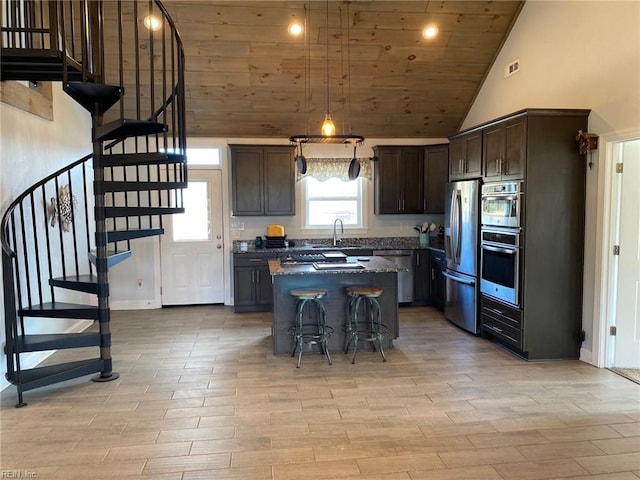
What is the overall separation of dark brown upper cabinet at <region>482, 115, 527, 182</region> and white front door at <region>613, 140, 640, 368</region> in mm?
775

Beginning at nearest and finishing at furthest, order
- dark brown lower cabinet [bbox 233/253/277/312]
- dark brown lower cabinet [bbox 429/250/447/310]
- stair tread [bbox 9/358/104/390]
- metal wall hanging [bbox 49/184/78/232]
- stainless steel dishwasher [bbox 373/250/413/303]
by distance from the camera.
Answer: stair tread [bbox 9/358/104/390] → metal wall hanging [bbox 49/184/78/232] → dark brown lower cabinet [bbox 429/250/447/310] → dark brown lower cabinet [bbox 233/253/277/312] → stainless steel dishwasher [bbox 373/250/413/303]

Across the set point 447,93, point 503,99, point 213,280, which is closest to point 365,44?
point 447,93

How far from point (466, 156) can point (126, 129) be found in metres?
3.59

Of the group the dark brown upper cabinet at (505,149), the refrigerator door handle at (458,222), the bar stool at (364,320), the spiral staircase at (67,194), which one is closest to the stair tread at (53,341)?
the spiral staircase at (67,194)

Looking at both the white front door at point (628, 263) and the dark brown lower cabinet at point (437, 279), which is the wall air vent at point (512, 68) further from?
the dark brown lower cabinet at point (437, 279)

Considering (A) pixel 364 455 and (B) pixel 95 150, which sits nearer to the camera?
(A) pixel 364 455

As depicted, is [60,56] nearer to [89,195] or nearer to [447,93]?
[89,195]

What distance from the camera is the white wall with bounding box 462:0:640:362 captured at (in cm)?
366

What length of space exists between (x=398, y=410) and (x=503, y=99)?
4.23 m

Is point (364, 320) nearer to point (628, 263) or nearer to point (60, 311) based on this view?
point (628, 263)

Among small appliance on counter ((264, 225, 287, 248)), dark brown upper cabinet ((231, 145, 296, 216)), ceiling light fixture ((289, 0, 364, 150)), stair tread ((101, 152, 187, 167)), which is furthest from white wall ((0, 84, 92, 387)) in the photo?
small appliance on counter ((264, 225, 287, 248))

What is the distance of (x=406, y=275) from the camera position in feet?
21.0

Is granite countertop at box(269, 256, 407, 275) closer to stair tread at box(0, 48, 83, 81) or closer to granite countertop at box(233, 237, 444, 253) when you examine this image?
granite countertop at box(233, 237, 444, 253)

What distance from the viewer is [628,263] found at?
12.7ft
